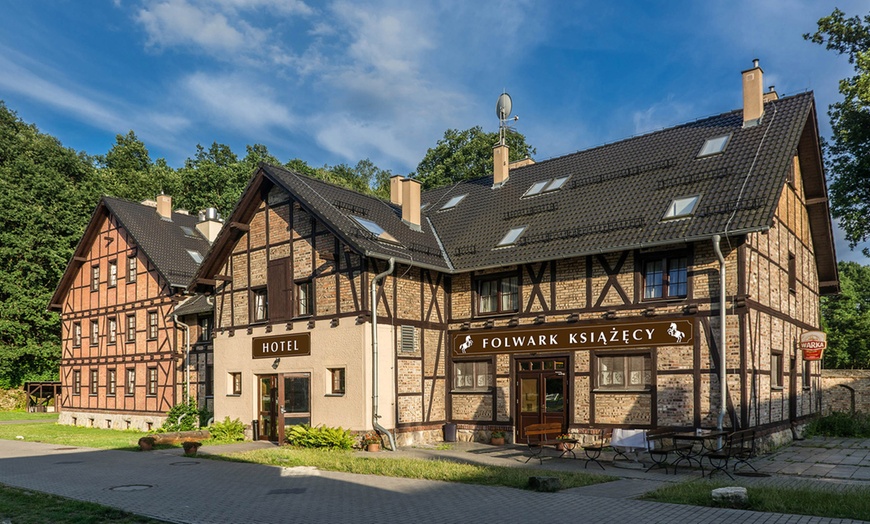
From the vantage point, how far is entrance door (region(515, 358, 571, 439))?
19016 mm

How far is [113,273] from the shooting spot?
32344mm

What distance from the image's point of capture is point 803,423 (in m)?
20.5

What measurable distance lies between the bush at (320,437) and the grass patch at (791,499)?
9129 mm

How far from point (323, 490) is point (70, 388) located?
26.0 metres

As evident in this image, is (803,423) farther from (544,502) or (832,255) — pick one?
(544,502)

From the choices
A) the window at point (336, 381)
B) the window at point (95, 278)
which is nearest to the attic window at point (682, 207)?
the window at point (336, 381)

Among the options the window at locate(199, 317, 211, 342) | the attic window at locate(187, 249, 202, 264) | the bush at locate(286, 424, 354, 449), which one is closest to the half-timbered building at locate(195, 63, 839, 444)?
the bush at locate(286, 424, 354, 449)

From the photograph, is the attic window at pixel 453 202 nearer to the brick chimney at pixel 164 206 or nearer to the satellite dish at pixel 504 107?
the satellite dish at pixel 504 107

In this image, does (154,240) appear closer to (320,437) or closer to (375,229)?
(375,229)

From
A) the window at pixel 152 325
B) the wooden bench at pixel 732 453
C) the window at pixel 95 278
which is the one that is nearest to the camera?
the wooden bench at pixel 732 453

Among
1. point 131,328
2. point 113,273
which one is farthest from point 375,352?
point 113,273

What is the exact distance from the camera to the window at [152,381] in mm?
29453

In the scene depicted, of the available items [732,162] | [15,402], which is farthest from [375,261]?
[15,402]

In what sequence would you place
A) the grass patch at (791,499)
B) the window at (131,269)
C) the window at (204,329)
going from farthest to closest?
1. the window at (131,269)
2. the window at (204,329)
3. the grass patch at (791,499)
